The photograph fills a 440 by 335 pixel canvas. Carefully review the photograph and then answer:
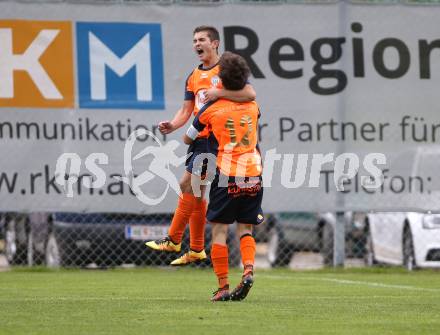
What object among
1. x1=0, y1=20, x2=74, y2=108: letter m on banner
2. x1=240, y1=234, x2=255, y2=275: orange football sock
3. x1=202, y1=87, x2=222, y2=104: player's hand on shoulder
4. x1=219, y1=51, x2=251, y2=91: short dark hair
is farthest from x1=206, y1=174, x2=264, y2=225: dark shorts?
x1=0, y1=20, x2=74, y2=108: letter m on banner

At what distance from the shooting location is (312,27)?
529 inches

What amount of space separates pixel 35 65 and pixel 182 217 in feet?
13.4

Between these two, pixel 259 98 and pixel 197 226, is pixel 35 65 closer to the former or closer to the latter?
pixel 259 98

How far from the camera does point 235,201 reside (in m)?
8.05

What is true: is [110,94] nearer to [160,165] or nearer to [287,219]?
[160,165]

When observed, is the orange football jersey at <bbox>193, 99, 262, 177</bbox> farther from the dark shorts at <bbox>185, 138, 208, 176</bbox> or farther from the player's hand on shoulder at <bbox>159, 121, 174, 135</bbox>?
the dark shorts at <bbox>185, 138, 208, 176</bbox>

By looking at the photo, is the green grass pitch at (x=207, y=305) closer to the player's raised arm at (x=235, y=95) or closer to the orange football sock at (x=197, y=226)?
the orange football sock at (x=197, y=226)

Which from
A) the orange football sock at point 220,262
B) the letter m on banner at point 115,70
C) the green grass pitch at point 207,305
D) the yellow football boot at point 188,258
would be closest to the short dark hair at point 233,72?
the orange football sock at point 220,262

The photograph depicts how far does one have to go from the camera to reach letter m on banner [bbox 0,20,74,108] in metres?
12.8

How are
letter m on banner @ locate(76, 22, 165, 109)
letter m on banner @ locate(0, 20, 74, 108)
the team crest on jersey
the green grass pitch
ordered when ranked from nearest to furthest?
the green grass pitch → the team crest on jersey → letter m on banner @ locate(0, 20, 74, 108) → letter m on banner @ locate(76, 22, 165, 109)

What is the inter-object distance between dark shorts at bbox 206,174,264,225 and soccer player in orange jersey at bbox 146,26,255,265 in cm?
102

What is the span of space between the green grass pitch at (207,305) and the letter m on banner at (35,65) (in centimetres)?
197

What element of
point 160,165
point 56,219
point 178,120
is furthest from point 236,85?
point 56,219

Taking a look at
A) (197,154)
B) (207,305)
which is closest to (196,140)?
(197,154)
